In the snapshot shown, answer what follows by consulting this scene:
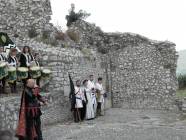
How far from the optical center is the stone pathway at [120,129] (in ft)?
42.4

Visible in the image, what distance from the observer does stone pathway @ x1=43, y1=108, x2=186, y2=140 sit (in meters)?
12.9

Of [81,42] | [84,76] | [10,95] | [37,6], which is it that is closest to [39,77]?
[10,95]

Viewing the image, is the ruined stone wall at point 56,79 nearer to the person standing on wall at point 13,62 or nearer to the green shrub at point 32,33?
the person standing on wall at point 13,62

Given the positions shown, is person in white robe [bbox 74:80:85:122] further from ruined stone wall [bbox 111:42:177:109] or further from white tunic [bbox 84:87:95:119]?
ruined stone wall [bbox 111:42:177:109]

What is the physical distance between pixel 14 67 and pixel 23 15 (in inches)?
266

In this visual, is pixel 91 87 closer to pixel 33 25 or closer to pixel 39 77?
pixel 39 77

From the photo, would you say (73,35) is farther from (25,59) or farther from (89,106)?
(25,59)

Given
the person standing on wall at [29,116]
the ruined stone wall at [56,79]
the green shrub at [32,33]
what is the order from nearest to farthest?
the person standing on wall at [29,116]
the ruined stone wall at [56,79]
the green shrub at [32,33]

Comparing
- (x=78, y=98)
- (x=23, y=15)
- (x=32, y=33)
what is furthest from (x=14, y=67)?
(x=23, y=15)

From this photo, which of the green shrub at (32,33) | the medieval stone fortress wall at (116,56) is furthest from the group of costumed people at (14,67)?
the green shrub at (32,33)

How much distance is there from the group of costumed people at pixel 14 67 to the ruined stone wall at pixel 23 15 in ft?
16.3

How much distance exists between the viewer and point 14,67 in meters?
14.7

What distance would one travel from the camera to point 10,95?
14648mm

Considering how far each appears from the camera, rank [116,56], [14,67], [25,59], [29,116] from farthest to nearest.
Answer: [116,56] < [25,59] < [14,67] < [29,116]
